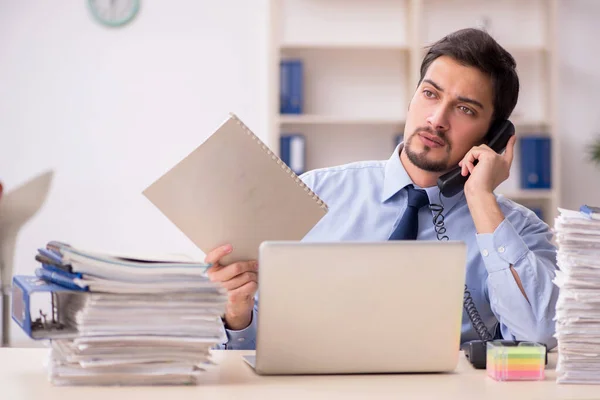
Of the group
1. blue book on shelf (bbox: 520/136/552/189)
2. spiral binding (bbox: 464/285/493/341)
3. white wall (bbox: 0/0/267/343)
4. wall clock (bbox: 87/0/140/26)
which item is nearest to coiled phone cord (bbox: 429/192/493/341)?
spiral binding (bbox: 464/285/493/341)

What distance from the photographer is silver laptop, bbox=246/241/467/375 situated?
4.08 feet

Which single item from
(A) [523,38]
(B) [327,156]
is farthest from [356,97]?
(A) [523,38]

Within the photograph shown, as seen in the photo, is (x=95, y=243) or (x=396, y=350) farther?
(x=95, y=243)

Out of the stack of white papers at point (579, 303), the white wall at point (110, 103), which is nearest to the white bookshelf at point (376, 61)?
the white wall at point (110, 103)

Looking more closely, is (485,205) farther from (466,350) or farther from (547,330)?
(466,350)

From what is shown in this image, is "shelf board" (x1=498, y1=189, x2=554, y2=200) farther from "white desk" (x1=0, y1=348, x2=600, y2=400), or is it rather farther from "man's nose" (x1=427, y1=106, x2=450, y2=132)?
"white desk" (x1=0, y1=348, x2=600, y2=400)

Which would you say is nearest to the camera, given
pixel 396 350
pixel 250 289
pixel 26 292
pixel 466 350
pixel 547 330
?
pixel 26 292

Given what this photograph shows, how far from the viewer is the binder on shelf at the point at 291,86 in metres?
4.27

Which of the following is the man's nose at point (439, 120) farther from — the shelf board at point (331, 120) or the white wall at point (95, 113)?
the white wall at point (95, 113)

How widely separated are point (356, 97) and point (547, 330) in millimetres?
2906

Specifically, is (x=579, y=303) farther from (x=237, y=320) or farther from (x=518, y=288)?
(x=237, y=320)

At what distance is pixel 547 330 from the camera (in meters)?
1.73

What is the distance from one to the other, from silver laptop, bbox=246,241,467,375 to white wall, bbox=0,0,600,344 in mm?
3325

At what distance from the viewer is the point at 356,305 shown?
1.26m
